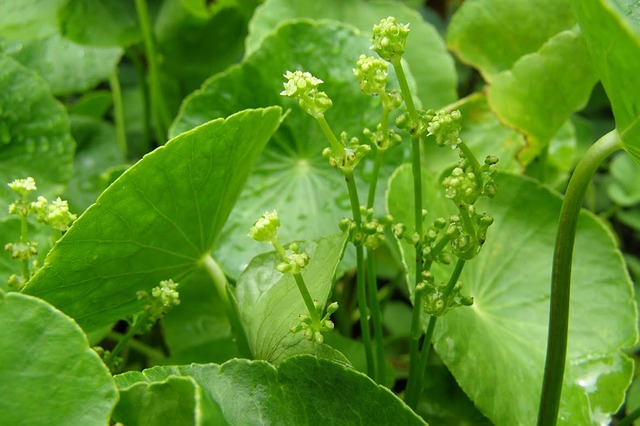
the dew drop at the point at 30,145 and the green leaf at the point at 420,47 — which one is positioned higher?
the green leaf at the point at 420,47

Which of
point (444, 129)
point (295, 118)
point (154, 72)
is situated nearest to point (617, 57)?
point (444, 129)

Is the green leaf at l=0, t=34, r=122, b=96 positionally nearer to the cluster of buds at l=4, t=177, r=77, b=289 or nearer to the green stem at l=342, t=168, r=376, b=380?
the cluster of buds at l=4, t=177, r=77, b=289

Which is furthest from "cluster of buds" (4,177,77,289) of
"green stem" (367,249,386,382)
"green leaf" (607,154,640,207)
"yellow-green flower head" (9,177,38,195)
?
"green leaf" (607,154,640,207)

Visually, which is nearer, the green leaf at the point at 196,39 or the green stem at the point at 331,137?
the green stem at the point at 331,137

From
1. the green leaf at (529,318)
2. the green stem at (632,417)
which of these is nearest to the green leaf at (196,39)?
the green leaf at (529,318)

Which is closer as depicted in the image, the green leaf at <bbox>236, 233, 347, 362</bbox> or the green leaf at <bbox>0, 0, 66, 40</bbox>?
the green leaf at <bbox>236, 233, 347, 362</bbox>

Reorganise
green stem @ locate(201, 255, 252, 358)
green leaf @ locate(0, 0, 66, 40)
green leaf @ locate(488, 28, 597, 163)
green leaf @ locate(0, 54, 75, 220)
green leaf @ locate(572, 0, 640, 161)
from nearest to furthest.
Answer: green leaf @ locate(572, 0, 640, 161) → green stem @ locate(201, 255, 252, 358) → green leaf @ locate(488, 28, 597, 163) → green leaf @ locate(0, 54, 75, 220) → green leaf @ locate(0, 0, 66, 40)

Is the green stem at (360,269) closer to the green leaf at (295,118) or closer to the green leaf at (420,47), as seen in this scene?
the green leaf at (295,118)
